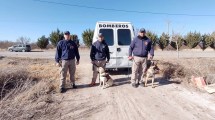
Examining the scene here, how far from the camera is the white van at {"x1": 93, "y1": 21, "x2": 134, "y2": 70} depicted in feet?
33.2

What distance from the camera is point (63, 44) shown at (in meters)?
7.81

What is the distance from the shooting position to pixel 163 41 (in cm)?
4125

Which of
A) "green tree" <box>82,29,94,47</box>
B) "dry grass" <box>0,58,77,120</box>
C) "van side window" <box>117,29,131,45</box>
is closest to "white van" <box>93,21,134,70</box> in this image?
"van side window" <box>117,29,131,45</box>

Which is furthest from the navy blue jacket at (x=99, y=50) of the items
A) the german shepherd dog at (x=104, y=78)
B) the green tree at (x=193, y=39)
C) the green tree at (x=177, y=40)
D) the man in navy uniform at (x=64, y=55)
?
the green tree at (x=193, y=39)

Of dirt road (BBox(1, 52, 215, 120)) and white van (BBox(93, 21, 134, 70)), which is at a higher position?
white van (BBox(93, 21, 134, 70))

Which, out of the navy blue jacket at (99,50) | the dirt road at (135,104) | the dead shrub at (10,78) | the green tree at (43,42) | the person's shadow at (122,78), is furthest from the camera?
the green tree at (43,42)

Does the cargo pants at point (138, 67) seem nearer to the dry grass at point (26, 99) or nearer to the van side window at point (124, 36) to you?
the van side window at point (124, 36)

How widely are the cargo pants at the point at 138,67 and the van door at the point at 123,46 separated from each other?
1709 mm

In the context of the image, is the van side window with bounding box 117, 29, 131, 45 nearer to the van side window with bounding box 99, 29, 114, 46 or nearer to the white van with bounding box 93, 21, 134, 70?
the white van with bounding box 93, 21, 134, 70

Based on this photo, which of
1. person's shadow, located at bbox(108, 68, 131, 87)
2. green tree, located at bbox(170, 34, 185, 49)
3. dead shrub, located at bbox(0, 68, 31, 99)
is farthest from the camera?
green tree, located at bbox(170, 34, 185, 49)

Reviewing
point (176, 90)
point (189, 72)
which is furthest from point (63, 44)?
point (189, 72)

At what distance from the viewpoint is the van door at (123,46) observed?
1016cm

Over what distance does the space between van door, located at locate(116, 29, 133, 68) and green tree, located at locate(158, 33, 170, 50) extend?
32.3 meters

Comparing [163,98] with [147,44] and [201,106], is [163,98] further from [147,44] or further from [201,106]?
[147,44]
